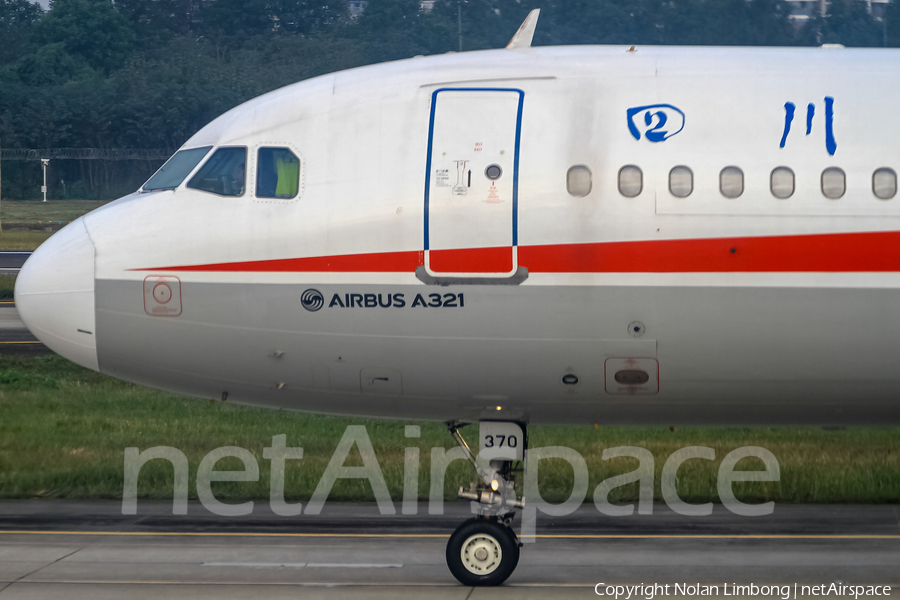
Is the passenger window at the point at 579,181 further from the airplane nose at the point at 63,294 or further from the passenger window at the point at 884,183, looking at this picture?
the airplane nose at the point at 63,294

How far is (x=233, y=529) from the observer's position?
1503cm

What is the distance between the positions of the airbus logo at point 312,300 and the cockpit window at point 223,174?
129 cm

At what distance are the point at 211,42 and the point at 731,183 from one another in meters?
115

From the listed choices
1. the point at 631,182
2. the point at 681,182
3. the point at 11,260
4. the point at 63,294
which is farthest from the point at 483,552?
the point at 11,260

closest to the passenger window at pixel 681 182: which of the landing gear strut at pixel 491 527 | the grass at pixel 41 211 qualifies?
the landing gear strut at pixel 491 527

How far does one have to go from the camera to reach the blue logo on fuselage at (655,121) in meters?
11.0

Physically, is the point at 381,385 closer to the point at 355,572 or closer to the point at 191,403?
the point at 355,572

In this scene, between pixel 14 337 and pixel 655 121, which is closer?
pixel 655 121

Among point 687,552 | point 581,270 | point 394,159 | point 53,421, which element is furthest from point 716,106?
point 53,421

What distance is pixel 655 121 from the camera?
11.0m

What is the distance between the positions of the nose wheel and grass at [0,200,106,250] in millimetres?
50042

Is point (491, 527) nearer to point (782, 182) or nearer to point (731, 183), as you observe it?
point (731, 183)

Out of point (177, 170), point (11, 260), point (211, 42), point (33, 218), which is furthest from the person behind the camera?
point (211, 42)

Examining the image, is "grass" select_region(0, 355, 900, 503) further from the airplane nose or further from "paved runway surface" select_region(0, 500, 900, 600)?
the airplane nose
